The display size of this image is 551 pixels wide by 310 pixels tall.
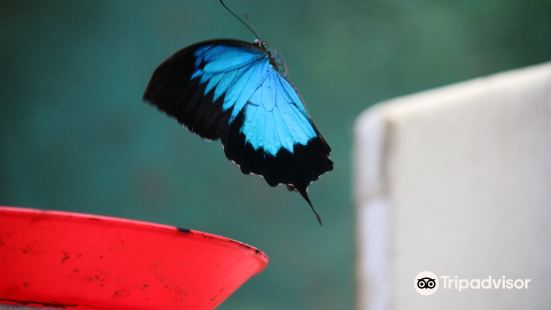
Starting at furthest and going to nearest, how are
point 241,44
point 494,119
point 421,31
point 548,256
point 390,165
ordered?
1. point 421,31
2. point 390,165
3. point 494,119
4. point 548,256
5. point 241,44

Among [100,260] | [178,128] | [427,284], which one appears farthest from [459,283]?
[178,128]

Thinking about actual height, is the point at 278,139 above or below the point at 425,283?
above

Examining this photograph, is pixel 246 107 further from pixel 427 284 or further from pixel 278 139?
pixel 427 284

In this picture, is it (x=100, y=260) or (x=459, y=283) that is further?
(x=459, y=283)

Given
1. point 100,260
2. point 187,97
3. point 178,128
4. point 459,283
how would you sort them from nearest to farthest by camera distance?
point 100,260, point 187,97, point 459,283, point 178,128

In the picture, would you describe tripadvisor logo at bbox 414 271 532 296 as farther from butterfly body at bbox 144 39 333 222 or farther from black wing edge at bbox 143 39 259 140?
black wing edge at bbox 143 39 259 140

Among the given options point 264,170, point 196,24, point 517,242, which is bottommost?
point 517,242

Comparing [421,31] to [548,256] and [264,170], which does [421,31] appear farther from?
[264,170]

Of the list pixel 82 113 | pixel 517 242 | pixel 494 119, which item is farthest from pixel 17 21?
pixel 517 242
